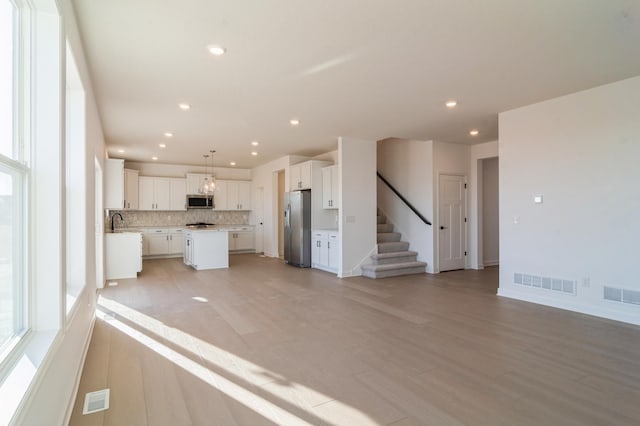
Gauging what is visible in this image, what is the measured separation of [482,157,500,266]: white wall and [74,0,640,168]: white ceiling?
3.14m

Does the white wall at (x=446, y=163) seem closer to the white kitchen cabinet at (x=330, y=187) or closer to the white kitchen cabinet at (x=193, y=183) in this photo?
the white kitchen cabinet at (x=330, y=187)

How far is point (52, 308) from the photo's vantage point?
193cm

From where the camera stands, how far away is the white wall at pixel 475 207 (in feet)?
25.1

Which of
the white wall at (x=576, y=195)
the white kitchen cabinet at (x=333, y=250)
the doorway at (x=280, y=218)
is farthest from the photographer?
the doorway at (x=280, y=218)

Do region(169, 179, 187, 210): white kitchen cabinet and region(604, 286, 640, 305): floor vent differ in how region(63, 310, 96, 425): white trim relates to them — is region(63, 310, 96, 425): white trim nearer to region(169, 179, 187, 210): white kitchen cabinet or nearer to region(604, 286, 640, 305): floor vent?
region(604, 286, 640, 305): floor vent

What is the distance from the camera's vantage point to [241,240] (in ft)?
35.5

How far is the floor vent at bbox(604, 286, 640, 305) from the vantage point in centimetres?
388

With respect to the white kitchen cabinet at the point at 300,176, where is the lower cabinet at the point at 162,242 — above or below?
below

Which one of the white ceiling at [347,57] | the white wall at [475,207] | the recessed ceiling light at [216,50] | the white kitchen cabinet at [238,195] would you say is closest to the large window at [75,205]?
the white ceiling at [347,57]

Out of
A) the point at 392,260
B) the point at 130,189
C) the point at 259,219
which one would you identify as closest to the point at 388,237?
the point at 392,260

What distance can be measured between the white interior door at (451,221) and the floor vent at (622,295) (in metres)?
Answer: 3.30

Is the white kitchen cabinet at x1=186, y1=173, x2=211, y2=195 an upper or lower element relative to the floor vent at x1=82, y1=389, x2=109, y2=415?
upper

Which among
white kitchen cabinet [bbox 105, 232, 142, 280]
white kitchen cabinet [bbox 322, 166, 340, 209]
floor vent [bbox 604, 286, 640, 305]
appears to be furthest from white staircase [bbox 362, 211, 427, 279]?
white kitchen cabinet [bbox 105, 232, 142, 280]

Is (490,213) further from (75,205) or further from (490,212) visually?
(75,205)
